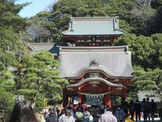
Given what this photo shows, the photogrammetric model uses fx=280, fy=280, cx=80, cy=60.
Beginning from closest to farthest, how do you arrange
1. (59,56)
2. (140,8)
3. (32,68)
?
(32,68) → (59,56) → (140,8)

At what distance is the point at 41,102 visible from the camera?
62.4 feet

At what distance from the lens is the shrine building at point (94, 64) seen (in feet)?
65.3

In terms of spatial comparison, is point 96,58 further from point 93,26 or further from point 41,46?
point 41,46

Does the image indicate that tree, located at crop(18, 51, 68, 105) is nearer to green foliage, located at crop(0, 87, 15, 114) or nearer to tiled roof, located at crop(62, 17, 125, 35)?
green foliage, located at crop(0, 87, 15, 114)

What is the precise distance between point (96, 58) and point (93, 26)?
642cm

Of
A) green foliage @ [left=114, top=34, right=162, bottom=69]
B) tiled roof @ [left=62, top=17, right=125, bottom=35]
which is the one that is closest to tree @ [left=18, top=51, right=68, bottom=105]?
tiled roof @ [left=62, top=17, right=125, bottom=35]

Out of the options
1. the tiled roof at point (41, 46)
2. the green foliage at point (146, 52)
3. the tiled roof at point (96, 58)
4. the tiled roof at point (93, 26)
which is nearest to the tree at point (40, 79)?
the tiled roof at point (96, 58)

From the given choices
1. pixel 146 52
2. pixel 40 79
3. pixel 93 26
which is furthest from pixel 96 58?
pixel 40 79

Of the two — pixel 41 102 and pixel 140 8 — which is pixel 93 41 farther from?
pixel 140 8

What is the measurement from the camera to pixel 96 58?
24.0 metres

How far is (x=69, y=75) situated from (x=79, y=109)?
33.7 ft

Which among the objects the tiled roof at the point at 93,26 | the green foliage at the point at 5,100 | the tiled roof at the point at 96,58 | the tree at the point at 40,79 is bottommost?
the green foliage at the point at 5,100

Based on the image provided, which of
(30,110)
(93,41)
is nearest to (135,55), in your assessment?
(93,41)

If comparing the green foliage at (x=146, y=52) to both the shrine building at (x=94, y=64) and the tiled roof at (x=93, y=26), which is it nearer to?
the tiled roof at (x=93, y=26)
